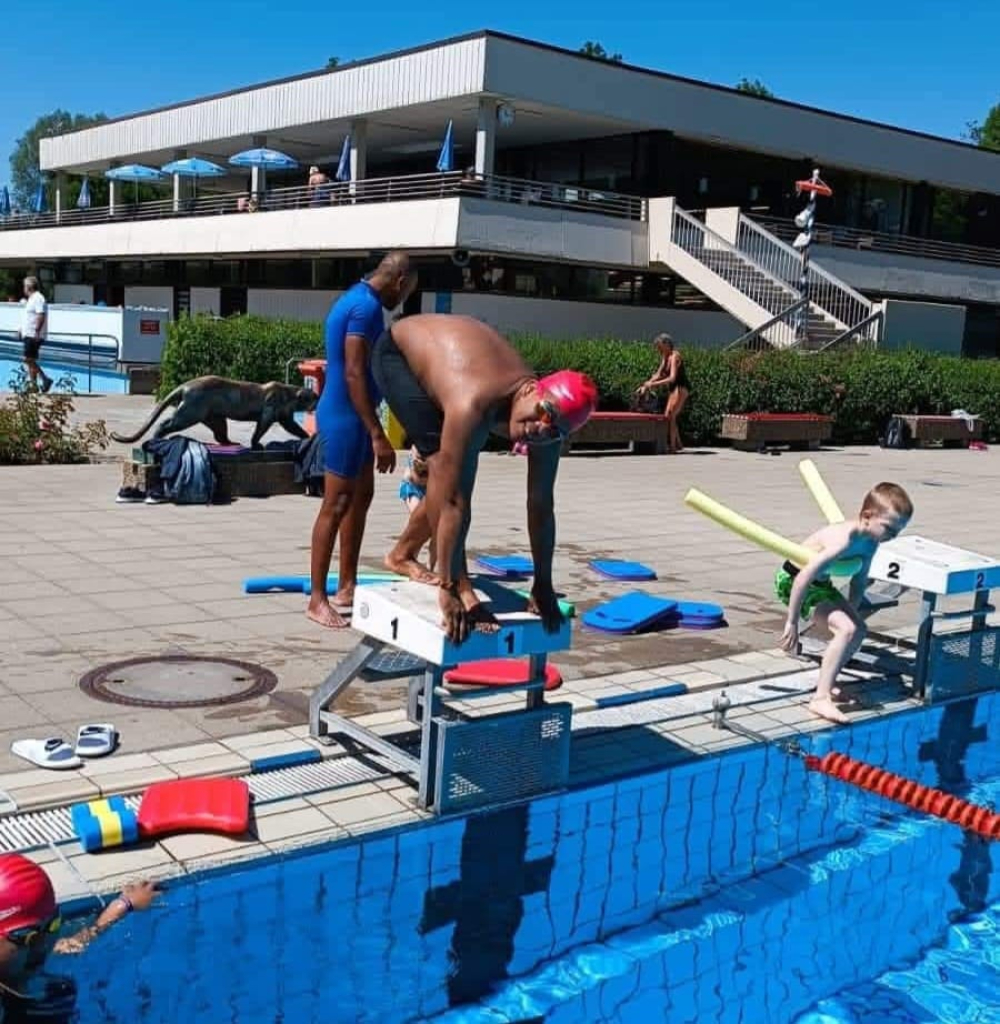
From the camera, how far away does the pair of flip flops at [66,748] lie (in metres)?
4.58

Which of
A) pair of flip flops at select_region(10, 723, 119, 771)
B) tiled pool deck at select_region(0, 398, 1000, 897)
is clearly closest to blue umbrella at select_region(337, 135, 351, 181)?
tiled pool deck at select_region(0, 398, 1000, 897)

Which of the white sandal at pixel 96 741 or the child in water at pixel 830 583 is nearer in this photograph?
the white sandal at pixel 96 741

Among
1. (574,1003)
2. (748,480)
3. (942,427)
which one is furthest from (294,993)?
(942,427)

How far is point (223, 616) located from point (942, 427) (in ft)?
60.6

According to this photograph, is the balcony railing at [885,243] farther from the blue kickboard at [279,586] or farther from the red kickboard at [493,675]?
the red kickboard at [493,675]

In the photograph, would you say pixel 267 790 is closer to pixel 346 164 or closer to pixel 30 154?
pixel 346 164

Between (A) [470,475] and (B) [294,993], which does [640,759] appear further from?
(B) [294,993]

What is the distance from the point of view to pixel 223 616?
7.10 meters

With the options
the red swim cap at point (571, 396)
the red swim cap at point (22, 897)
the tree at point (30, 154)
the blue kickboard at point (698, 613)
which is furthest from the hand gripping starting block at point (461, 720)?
the tree at point (30, 154)

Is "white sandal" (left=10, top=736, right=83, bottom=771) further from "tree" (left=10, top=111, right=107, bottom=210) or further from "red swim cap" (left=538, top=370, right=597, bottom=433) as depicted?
"tree" (left=10, top=111, right=107, bottom=210)

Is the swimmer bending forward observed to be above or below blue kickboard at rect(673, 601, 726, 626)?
above

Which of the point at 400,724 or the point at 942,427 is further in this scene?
the point at 942,427

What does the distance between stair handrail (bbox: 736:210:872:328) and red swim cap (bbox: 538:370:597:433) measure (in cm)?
2332

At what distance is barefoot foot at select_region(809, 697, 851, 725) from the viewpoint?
577 centimetres
